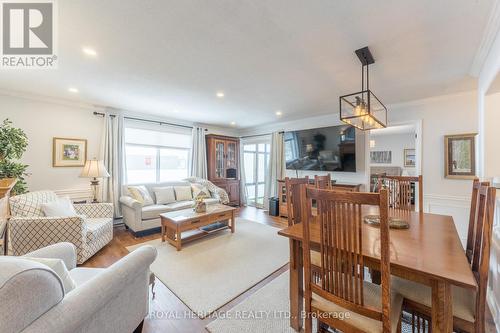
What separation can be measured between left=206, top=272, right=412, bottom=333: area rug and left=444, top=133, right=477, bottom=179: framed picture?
2934 mm

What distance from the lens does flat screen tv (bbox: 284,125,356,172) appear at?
433 cm

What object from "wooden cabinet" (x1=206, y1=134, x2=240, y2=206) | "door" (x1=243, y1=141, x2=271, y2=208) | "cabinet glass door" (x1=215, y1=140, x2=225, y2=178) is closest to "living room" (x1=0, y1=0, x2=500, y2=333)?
"wooden cabinet" (x1=206, y1=134, x2=240, y2=206)

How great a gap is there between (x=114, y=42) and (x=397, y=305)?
3039 mm

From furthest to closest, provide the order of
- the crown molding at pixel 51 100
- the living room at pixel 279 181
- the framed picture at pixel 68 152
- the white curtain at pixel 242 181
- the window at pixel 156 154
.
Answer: the white curtain at pixel 242 181
the window at pixel 156 154
the framed picture at pixel 68 152
the crown molding at pixel 51 100
the living room at pixel 279 181

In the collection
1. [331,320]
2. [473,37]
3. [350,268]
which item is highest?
[473,37]

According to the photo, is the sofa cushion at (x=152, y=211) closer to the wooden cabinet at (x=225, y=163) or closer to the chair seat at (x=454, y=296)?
the wooden cabinet at (x=225, y=163)

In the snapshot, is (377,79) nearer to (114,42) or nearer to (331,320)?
(331,320)

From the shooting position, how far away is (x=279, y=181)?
5.18 metres

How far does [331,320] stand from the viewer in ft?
3.82

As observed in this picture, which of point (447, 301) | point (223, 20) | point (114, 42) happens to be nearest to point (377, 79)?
point (223, 20)

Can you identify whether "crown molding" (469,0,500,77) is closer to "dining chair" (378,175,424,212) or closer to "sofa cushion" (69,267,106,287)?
"dining chair" (378,175,424,212)

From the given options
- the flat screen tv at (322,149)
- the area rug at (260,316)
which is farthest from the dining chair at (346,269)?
the flat screen tv at (322,149)

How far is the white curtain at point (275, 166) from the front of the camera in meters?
5.65

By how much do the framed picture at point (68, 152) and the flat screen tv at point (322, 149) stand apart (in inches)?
175
